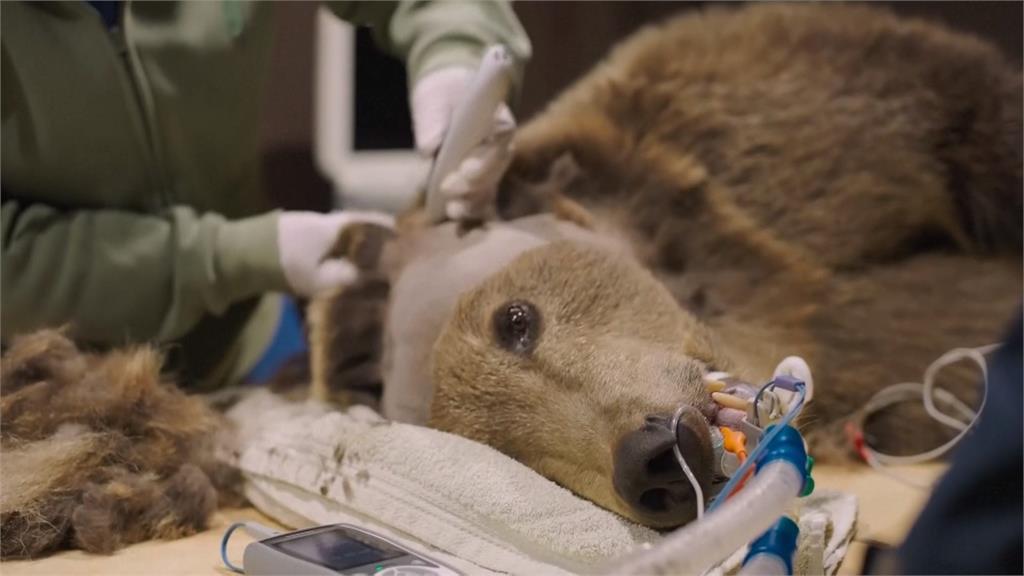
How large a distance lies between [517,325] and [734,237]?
1.39 feet

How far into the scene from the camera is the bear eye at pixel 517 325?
1.09m

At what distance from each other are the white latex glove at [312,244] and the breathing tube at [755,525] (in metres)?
0.76

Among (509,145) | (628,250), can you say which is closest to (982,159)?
(628,250)

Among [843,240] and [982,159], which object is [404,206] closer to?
[843,240]

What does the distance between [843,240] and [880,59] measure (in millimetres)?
286

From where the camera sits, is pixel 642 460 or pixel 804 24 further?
pixel 804 24

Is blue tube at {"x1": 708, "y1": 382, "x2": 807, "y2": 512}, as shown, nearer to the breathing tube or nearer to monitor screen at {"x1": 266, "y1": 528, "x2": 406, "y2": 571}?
the breathing tube

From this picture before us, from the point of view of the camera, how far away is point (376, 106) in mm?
2449

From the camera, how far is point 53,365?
1.16 meters

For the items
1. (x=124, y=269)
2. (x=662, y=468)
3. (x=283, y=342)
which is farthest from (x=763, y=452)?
(x=283, y=342)

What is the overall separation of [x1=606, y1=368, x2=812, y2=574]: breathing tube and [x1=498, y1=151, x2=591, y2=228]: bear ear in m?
0.59

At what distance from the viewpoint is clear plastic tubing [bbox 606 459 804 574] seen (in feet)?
1.90

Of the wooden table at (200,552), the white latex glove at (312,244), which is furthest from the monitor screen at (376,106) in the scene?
the wooden table at (200,552)

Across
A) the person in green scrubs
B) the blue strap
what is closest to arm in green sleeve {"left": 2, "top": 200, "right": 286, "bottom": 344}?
the person in green scrubs
